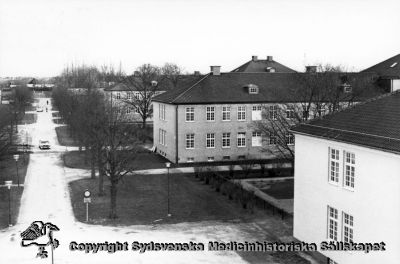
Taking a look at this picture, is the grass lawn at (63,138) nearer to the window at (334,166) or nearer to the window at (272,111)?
the window at (272,111)

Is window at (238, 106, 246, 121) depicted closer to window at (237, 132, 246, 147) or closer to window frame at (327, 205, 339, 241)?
window at (237, 132, 246, 147)

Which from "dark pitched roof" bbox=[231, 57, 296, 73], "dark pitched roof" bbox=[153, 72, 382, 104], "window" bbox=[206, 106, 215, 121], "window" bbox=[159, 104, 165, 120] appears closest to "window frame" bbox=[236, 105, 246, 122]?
"dark pitched roof" bbox=[153, 72, 382, 104]

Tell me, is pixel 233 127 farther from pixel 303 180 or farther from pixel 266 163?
pixel 303 180

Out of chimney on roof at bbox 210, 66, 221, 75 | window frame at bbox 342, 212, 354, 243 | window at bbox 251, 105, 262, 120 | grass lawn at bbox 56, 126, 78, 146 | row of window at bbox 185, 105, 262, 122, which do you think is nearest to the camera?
window frame at bbox 342, 212, 354, 243

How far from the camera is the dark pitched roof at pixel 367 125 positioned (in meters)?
18.3

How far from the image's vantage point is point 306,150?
23172mm

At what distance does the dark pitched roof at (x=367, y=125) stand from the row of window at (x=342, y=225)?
312 centimetres

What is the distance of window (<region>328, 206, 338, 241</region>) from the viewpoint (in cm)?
2094

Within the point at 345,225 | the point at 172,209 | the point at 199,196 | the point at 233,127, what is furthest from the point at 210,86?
the point at 345,225

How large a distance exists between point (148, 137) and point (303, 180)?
4417 centimetres

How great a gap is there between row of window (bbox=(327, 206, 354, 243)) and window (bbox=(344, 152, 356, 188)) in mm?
1258

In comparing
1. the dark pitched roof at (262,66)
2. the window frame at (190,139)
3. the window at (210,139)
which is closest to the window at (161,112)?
the window frame at (190,139)

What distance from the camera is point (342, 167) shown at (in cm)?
Result: 2036

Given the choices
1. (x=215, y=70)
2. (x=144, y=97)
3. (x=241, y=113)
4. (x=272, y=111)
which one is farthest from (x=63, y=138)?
(x=272, y=111)
